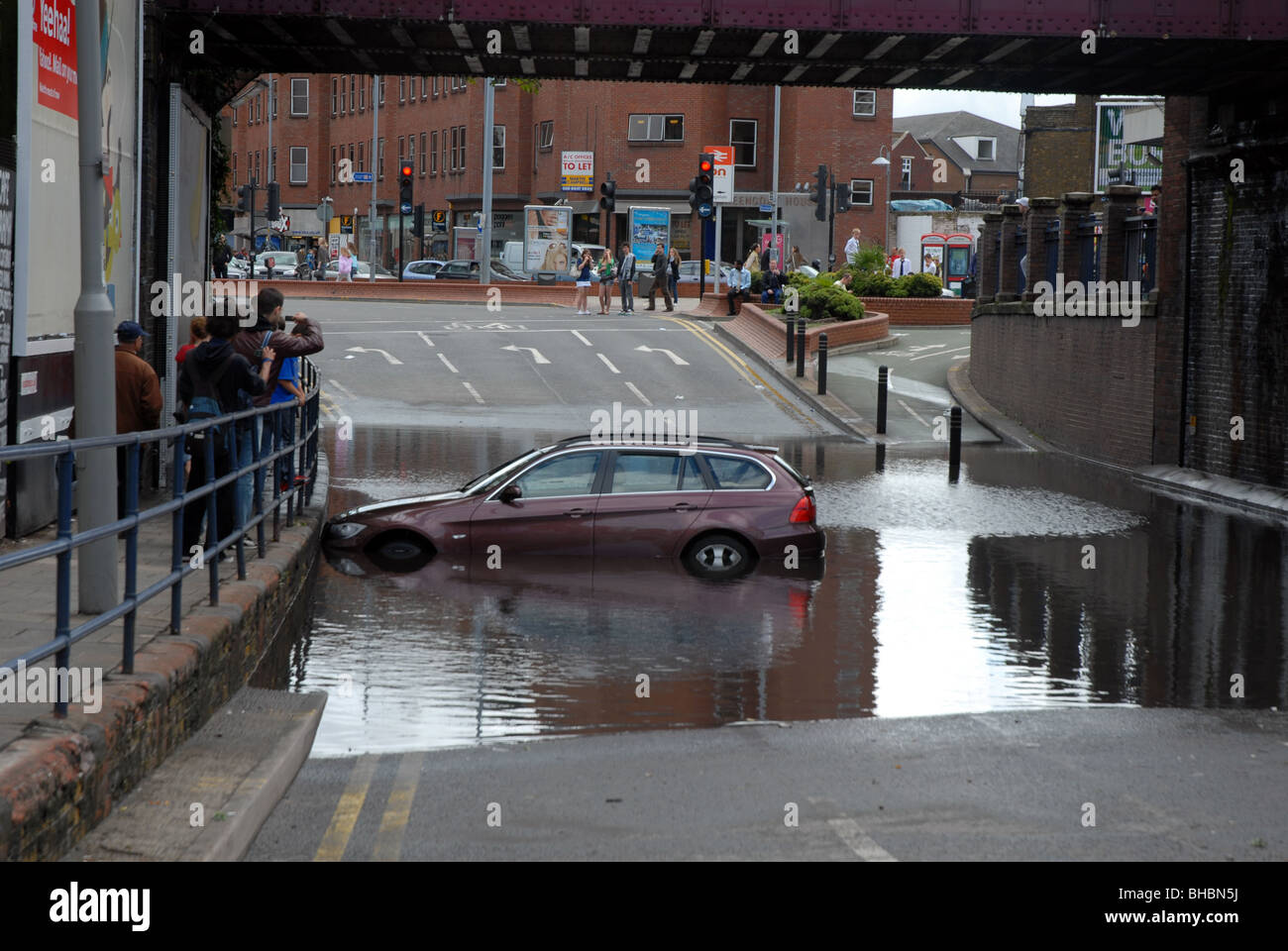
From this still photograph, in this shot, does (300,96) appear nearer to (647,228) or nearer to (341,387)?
(647,228)

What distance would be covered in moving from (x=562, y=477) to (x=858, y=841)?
296 inches

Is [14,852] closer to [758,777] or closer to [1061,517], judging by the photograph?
[758,777]

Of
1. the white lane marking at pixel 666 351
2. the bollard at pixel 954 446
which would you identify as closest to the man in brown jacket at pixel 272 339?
the bollard at pixel 954 446

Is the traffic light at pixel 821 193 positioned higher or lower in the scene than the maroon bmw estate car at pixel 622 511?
higher

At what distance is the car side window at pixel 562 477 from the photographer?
44.9ft

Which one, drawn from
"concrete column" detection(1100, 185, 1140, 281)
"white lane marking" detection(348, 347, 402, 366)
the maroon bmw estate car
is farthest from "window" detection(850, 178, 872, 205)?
the maroon bmw estate car

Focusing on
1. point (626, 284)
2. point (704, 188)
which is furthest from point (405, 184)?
point (704, 188)

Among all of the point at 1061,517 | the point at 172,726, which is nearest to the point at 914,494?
the point at 1061,517

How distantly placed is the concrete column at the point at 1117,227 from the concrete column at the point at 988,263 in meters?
6.44

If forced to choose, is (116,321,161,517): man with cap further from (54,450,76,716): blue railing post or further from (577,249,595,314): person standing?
(577,249,595,314): person standing

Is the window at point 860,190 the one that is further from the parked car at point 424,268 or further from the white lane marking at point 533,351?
the white lane marking at point 533,351

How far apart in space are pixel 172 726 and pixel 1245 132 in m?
17.4

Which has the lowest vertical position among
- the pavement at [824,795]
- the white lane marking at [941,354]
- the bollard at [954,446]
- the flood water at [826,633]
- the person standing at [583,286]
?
the flood water at [826,633]

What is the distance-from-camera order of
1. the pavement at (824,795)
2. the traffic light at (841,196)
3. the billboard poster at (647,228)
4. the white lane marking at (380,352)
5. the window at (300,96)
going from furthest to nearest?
the window at (300,96) < the billboard poster at (647,228) < the traffic light at (841,196) < the white lane marking at (380,352) < the pavement at (824,795)
